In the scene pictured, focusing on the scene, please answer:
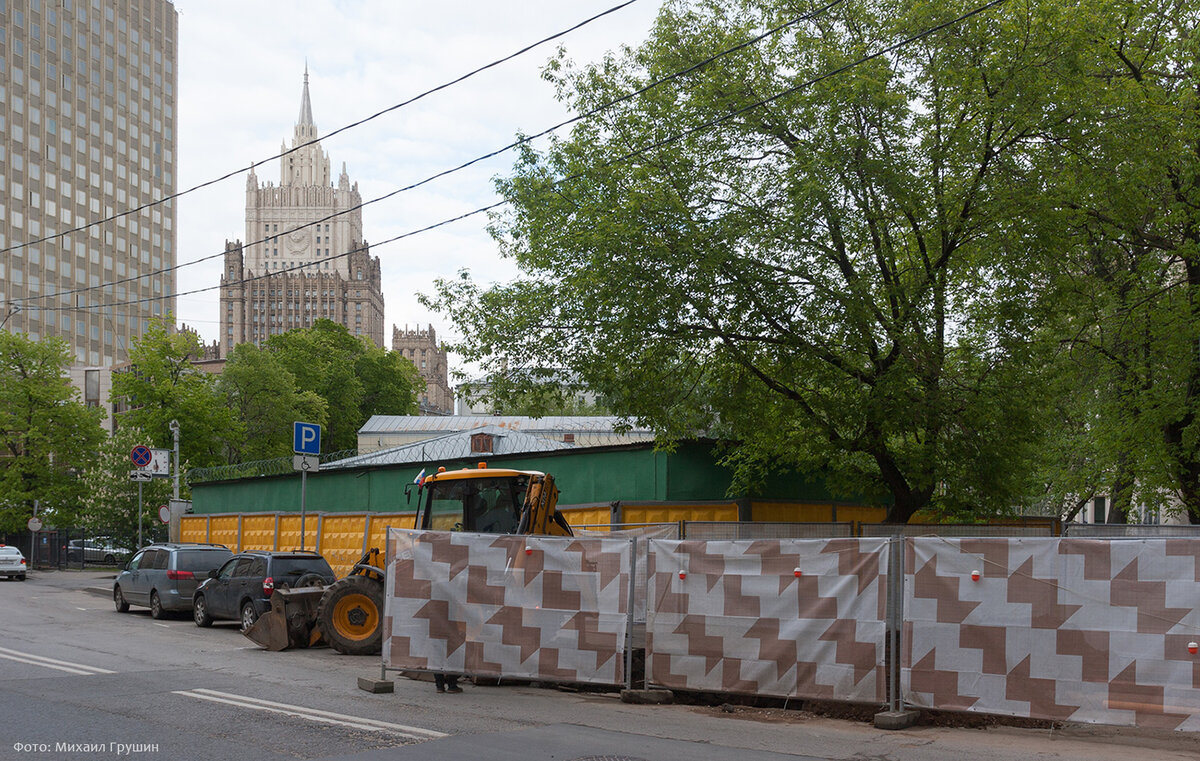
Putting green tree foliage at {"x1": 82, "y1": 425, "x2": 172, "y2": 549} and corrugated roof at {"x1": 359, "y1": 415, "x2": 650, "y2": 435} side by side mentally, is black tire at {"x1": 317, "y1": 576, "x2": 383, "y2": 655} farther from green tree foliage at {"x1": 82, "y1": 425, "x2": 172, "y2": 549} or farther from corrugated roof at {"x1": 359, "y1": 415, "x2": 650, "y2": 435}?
corrugated roof at {"x1": 359, "y1": 415, "x2": 650, "y2": 435}

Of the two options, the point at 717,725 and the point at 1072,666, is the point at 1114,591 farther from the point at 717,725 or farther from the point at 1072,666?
the point at 717,725

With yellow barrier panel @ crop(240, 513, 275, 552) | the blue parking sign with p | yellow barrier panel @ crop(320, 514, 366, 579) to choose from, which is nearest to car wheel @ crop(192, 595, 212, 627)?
the blue parking sign with p

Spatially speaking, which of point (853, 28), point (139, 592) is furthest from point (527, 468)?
point (853, 28)

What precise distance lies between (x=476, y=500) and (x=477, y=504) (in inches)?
2.4

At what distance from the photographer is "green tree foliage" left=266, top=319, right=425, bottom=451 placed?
266 ft

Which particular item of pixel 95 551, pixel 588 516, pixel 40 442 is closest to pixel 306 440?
pixel 588 516

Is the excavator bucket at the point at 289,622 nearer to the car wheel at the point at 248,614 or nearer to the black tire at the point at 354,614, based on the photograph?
the black tire at the point at 354,614

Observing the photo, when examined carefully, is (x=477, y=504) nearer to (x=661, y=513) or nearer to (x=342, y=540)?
(x=661, y=513)

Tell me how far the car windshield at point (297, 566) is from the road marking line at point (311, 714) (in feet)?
24.7

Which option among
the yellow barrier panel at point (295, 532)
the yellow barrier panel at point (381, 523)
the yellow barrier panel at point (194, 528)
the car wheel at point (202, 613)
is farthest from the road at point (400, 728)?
the yellow barrier panel at point (194, 528)

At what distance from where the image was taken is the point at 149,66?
395 feet

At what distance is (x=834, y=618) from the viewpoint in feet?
33.6

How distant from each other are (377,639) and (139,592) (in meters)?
9.94

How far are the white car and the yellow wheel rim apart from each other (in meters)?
28.8
